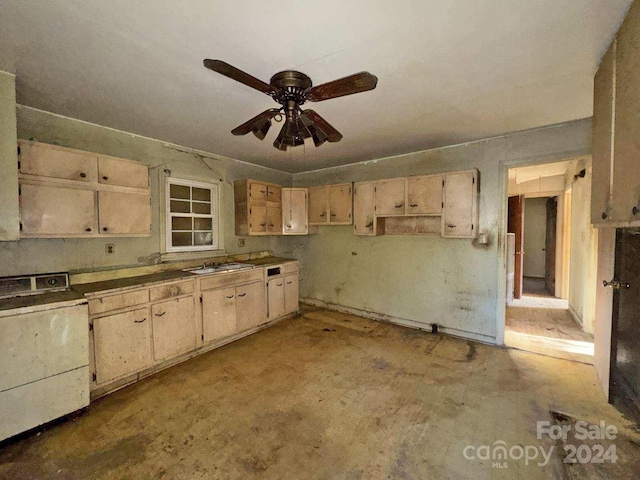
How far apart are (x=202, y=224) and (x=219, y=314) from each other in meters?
1.40

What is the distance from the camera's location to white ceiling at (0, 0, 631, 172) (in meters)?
1.38

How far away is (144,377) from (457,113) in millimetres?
4064

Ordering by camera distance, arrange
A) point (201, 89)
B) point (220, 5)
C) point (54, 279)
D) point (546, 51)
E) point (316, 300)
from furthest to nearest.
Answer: point (316, 300), point (54, 279), point (201, 89), point (546, 51), point (220, 5)

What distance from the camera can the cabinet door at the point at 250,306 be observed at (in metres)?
3.61

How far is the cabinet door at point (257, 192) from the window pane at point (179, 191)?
888 mm

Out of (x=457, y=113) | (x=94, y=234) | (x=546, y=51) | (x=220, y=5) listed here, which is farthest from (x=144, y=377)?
(x=546, y=51)

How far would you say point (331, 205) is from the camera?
176 inches

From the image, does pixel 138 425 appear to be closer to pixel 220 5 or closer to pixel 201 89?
pixel 201 89

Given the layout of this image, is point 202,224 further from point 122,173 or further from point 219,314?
point 219,314

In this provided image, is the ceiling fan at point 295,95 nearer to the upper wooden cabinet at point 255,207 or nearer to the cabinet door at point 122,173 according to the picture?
the cabinet door at point 122,173

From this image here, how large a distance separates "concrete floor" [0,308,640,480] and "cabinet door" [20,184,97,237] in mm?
1579

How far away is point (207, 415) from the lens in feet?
7.05

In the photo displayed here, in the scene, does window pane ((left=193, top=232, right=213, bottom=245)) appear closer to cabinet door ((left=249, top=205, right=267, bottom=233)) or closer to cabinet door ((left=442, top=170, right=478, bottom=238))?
cabinet door ((left=249, top=205, right=267, bottom=233))

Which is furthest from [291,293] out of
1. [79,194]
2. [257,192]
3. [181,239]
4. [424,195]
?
[79,194]
